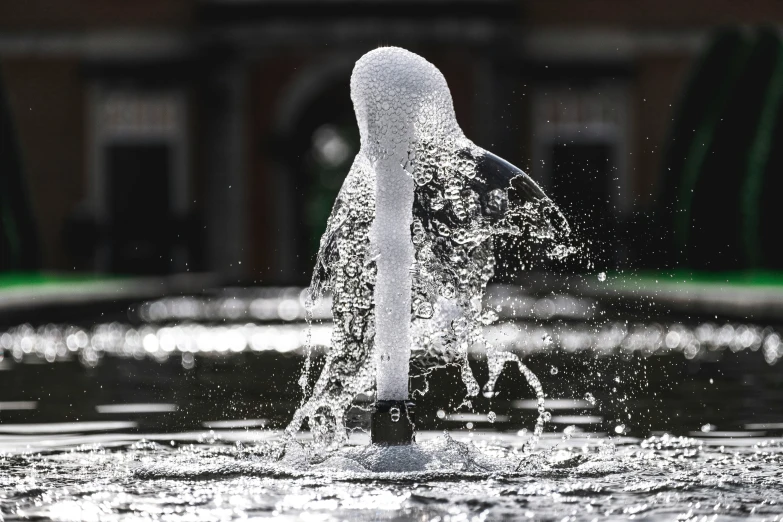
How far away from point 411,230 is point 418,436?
104 centimetres

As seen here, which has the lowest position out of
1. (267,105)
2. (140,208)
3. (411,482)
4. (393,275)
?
(411,482)

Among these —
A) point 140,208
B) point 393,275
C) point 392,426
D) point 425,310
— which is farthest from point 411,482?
point 140,208

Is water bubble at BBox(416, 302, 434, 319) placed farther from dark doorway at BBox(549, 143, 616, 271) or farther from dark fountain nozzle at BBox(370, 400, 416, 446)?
dark doorway at BBox(549, 143, 616, 271)

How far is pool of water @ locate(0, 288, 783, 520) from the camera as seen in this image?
17.5 feet

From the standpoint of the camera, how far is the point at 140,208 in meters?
30.4

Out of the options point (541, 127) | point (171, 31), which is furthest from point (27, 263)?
point (541, 127)

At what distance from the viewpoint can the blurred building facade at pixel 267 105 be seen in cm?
2870

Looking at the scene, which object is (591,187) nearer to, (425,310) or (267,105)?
(267,105)

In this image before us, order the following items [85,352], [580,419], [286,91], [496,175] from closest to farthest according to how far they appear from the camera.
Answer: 1. [496,175]
2. [580,419]
3. [85,352]
4. [286,91]

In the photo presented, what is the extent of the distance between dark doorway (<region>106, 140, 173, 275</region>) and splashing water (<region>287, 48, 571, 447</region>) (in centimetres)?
2203

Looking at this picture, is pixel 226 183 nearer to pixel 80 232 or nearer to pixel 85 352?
pixel 80 232

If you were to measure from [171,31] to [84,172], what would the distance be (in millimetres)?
2911

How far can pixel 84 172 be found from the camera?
3031 cm

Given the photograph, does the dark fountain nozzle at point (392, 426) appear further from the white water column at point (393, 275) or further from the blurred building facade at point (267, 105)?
the blurred building facade at point (267, 105)
